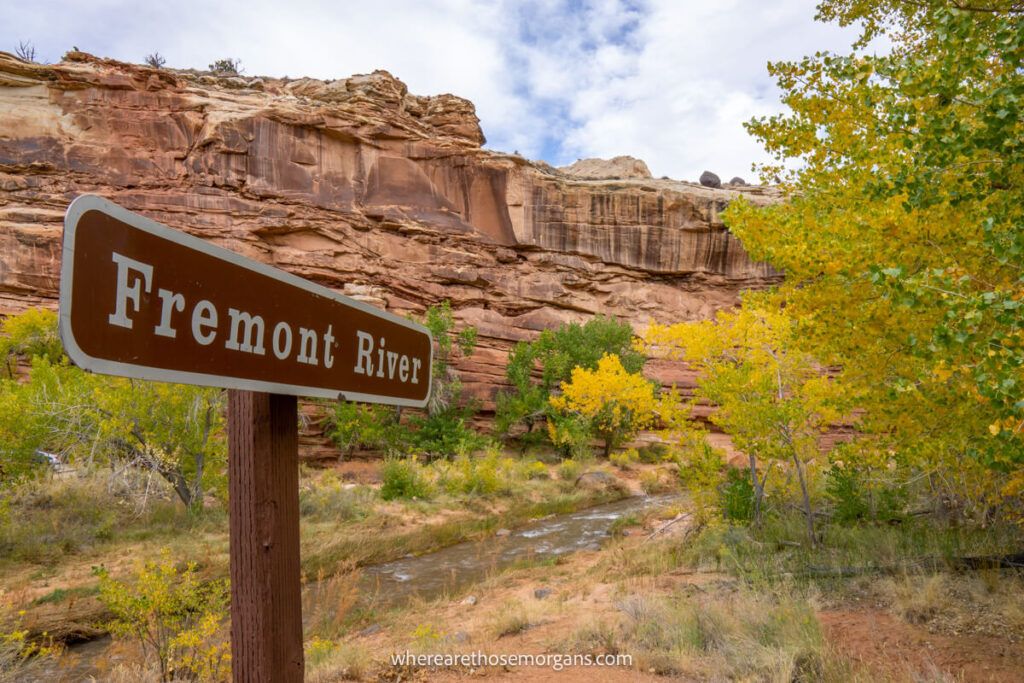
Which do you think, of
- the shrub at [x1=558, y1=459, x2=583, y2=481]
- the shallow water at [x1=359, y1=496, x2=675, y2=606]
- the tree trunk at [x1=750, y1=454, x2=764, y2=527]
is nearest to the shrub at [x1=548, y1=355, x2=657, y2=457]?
the shrub at [x1=558, y1=459, x2=583, y2=481]

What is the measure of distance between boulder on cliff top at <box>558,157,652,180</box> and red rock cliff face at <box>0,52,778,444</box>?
14.1 m

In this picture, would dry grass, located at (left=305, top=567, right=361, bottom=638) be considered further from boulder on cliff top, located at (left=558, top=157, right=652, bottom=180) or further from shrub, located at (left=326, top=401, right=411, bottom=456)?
boulder on cliff top, located at (left=558, top=157, right=652, bottom=180)

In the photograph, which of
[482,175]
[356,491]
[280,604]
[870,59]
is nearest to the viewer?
[280,604]

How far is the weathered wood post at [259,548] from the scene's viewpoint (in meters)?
1.44

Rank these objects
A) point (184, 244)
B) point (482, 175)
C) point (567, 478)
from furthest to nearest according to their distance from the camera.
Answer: point (482, 175) → point (567, 478) → point (184, 244)

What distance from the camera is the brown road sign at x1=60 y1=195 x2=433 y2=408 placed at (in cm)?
95

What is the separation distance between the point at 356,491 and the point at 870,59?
51.0 feet

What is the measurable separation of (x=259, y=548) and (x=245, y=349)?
0.54 metres

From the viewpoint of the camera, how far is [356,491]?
1598 centimetres

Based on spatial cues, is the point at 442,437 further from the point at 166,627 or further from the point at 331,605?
the point at 166,627

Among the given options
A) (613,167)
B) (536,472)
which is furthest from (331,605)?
(613,167)

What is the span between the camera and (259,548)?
1450 mm

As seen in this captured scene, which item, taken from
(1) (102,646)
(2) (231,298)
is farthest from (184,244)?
(1) (102,646)

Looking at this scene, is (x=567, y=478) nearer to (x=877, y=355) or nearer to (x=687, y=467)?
(x=687, y=467)
